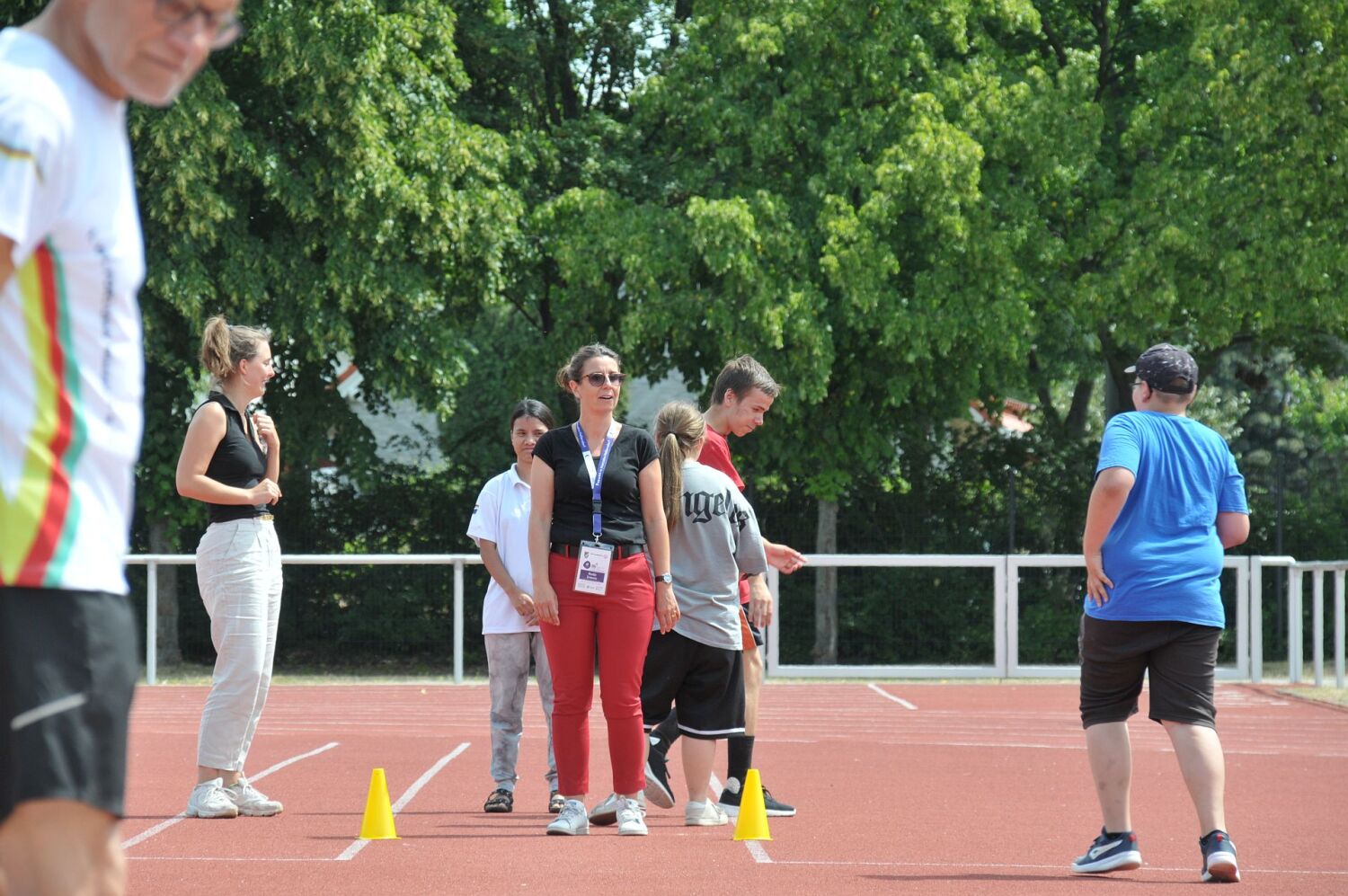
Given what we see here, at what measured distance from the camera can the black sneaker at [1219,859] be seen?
593 cm

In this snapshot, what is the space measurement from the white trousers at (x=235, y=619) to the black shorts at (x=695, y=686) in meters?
1.61

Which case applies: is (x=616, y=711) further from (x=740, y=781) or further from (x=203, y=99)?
(x=203, y=99)

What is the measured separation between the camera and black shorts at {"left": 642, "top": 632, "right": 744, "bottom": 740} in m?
7.41

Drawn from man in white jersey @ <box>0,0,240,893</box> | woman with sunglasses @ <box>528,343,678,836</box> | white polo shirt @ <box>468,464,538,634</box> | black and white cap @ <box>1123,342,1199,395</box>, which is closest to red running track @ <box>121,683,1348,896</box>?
woman with sunglasses @ <box>528,343,678,836</box>

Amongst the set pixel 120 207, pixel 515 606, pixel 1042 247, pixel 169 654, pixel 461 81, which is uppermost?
pixel 461 81

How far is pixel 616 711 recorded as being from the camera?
6.92m

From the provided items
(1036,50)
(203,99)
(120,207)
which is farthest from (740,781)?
(1036,50)

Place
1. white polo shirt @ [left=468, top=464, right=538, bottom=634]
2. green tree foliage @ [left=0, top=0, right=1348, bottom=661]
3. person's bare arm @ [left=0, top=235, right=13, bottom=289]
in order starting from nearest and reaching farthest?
person's bare arm @ [left=0, top=235, right=13, bottom=289] < white polo shirt @ [left=468, top=464, right=538, bottom=634] < green tree foliage @ [left=0, top=0, right=1348, bottom=661]

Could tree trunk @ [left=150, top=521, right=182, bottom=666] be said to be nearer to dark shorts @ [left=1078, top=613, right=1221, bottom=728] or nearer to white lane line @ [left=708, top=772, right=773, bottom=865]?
white lane line @ [left=708, top=772, right=773, bottom=865]

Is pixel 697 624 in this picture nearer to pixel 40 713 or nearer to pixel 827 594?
pixel 40 713

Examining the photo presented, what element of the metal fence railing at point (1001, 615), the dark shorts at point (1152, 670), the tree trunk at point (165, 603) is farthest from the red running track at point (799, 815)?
the tree trunk at point (165, 603)

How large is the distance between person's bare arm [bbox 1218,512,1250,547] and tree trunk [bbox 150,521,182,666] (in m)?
15.6

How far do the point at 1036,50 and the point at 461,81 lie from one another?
8.17 meters

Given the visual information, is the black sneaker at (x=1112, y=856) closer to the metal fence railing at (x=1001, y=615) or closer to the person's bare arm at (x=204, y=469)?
the person's bare arm at (x=204, y=469)
